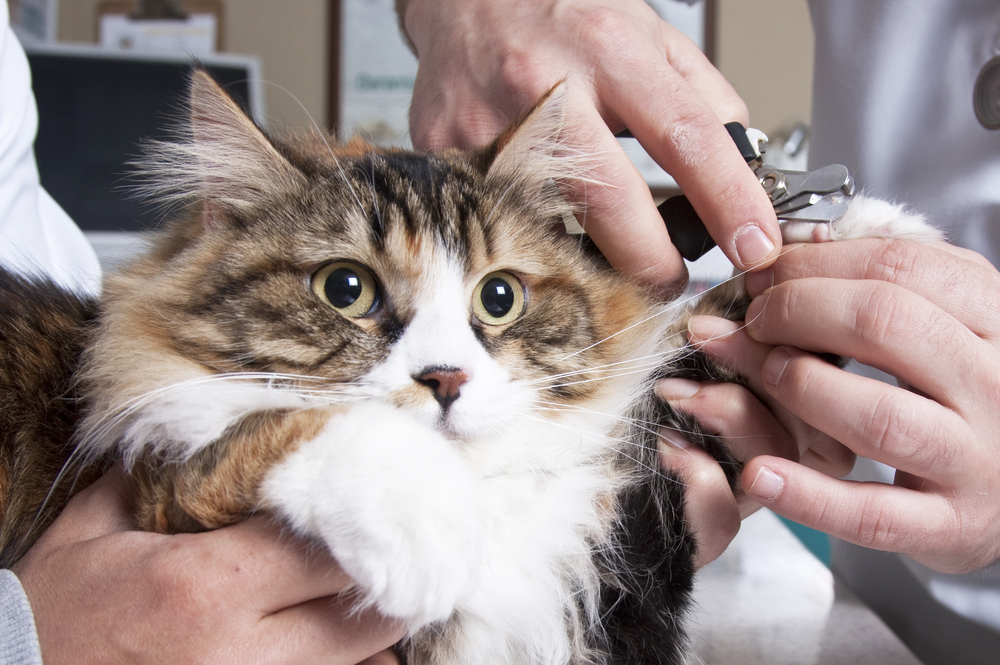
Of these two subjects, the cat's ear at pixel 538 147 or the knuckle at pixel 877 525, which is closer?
the knuckle at pixel 877 525

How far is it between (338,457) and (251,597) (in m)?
0.20

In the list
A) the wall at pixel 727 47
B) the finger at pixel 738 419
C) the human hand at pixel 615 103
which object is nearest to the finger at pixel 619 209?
the human hand at pixel 615 103

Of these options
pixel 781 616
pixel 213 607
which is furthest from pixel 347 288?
pixel 781 616

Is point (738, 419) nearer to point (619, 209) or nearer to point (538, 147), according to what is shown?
point (619, 209)

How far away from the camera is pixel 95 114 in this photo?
8.95 ft

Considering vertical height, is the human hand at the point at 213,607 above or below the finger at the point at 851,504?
below

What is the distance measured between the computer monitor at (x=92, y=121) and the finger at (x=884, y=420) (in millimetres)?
2581

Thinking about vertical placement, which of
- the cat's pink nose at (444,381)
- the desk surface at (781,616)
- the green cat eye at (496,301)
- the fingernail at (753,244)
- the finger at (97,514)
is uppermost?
the fingernail at (753,244)

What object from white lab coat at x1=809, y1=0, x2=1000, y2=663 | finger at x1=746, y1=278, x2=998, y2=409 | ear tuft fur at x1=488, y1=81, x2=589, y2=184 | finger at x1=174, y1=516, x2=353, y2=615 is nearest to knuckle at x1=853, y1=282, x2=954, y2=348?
finger at x1=746, y1=278, x2=998, y2=409

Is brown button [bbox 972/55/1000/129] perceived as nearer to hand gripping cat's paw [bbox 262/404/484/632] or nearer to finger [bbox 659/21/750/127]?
finger [bbox 659/21/750/127]

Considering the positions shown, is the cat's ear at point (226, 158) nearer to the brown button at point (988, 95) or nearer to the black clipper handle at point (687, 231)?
the black clipper handle at point (687, 231)

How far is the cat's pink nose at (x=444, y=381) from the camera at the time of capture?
0.76 metres

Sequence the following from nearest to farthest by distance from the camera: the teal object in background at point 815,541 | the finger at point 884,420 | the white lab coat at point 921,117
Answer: the finger at point 884,420
the white lab coat at point 921,117
the teal object in background at point 815,541

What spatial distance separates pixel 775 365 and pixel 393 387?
0.50 meters
